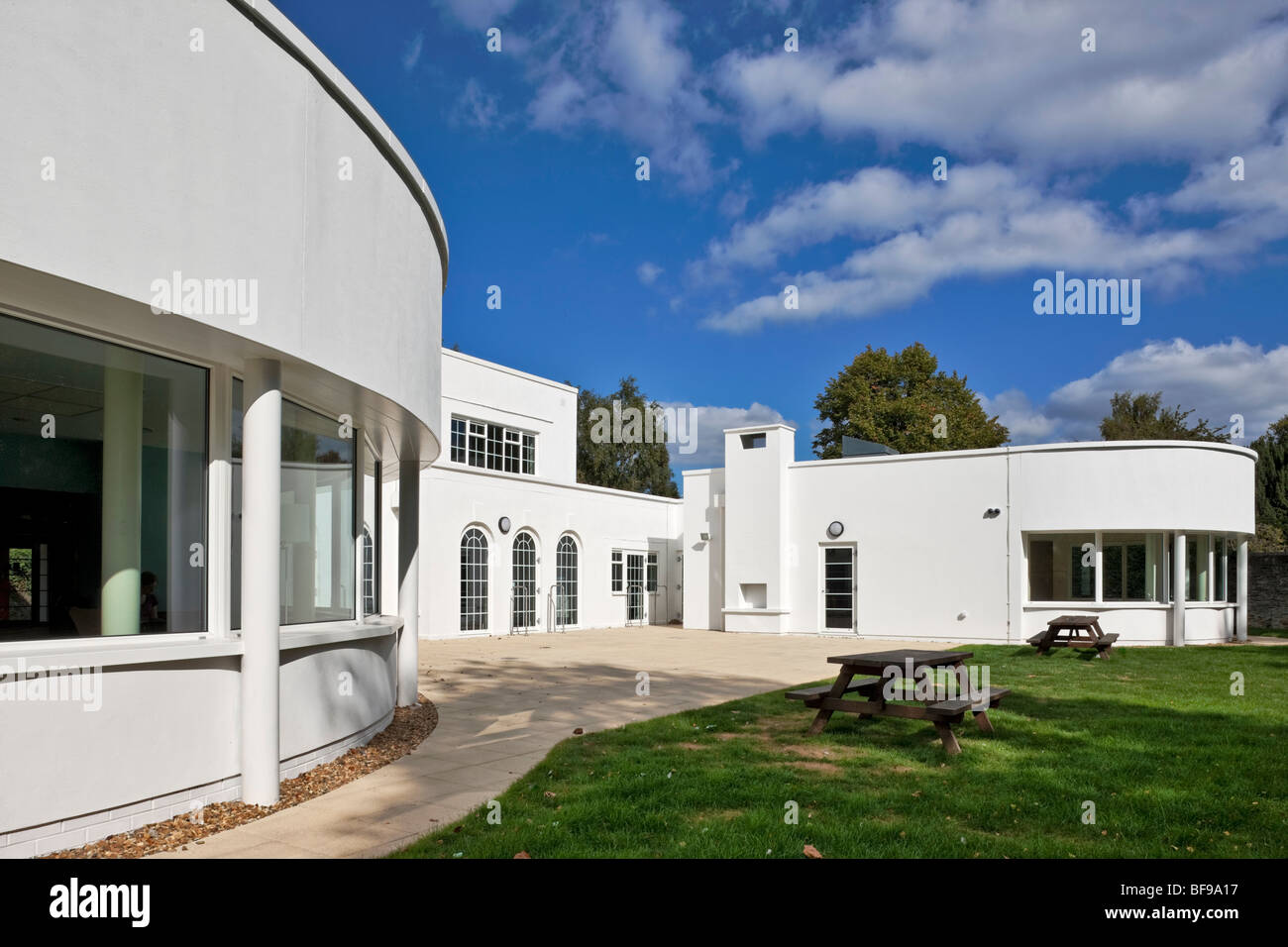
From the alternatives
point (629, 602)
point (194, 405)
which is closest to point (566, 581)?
point (629, 602)

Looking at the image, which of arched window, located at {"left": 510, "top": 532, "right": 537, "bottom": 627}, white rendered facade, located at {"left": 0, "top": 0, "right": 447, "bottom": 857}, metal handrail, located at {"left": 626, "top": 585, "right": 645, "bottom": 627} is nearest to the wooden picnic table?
white rendered facade, located at {"left": 0, "top": 0, "right": 447, "bottom": 857}

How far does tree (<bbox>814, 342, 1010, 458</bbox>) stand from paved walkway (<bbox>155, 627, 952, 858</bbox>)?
20227 mm

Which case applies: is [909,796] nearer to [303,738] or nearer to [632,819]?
[632,819]

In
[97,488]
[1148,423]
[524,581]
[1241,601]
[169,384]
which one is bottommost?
[1241,601]

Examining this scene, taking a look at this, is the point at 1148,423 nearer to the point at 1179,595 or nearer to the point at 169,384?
the point at 1179,595

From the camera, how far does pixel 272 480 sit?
5.55 m

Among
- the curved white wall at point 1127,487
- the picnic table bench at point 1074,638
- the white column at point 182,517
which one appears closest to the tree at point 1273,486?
the curved white wall at point 1127,487

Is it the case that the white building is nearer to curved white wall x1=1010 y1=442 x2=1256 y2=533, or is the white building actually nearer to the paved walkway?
the paved walkway

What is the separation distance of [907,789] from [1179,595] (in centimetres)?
1628

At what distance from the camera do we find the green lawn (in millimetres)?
4660

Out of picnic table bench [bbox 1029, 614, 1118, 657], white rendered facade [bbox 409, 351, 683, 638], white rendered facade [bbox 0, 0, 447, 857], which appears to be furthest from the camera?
white rendered facade [bbox 409, 351, 683, 638]

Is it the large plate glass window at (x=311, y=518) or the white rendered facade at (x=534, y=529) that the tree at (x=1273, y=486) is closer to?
the white rendered facade at (x=534, y=529)

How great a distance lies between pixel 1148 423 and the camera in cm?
4000
